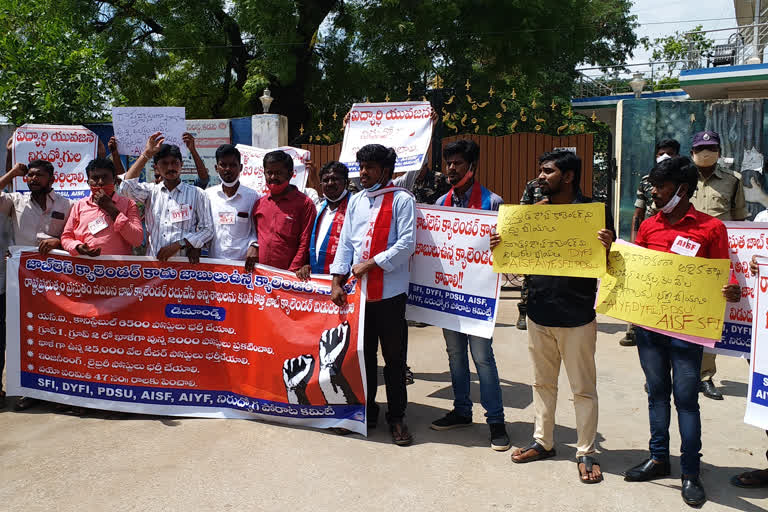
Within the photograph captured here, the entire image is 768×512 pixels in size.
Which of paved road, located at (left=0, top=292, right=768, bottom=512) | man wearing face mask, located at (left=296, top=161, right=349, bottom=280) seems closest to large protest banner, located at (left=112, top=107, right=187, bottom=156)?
man wearing face mask, located at (left=296, top=161, right=349, bottom=280)

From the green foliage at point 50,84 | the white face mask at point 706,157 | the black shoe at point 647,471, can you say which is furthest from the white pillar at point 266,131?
the black shoe at point 647,471

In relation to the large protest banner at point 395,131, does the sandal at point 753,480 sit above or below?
below

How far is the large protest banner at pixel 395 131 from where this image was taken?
5746mm

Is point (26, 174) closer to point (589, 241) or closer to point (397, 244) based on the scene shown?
point (397, 244)

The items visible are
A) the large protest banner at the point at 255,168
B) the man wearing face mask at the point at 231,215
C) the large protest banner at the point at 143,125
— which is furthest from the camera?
the large protest banner at the point at 255,168

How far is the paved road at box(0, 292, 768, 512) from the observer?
3545 mm

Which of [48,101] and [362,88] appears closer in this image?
[48,101]

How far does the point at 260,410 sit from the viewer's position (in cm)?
470

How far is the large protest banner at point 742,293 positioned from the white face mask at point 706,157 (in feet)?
4.49

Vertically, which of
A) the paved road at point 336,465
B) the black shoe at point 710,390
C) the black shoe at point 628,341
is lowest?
the paved road at point 336,465

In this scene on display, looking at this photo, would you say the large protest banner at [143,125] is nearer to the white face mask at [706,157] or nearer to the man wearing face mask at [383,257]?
the man wearing face mask at [383,257]

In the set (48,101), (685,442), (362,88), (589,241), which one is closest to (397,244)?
(589,241)

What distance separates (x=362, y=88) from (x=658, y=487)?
57.4 feet

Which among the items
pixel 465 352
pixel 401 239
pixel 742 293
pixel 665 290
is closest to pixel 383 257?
pixel 401 239
